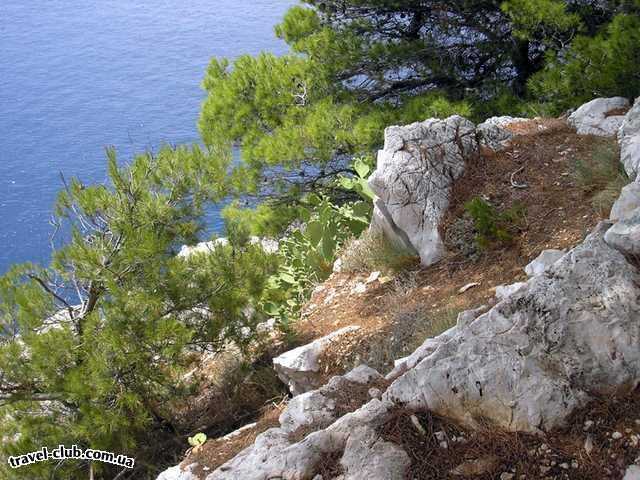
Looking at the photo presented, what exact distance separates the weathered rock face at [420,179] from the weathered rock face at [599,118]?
0.95 metres

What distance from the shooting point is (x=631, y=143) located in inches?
191

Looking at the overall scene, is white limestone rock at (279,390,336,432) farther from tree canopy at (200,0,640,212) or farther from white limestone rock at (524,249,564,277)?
tree canopy at (200,0,640,212)

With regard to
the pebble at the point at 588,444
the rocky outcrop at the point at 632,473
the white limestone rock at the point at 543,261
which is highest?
the white limestone rock at the point at 543,261

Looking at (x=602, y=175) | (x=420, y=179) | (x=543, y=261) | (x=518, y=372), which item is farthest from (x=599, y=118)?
(x=518, y=372)

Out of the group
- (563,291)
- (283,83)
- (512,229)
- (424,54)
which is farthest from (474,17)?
(563,291)

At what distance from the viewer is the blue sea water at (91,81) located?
14234 millimetres

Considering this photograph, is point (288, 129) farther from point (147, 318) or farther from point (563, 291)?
point (563, 291)

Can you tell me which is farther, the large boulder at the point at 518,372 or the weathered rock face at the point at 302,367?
the weathered rock face at the point at 302,367

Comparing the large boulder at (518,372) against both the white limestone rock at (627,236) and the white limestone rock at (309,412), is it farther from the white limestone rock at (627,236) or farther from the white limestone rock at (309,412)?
the white limestone rock at (309,412)

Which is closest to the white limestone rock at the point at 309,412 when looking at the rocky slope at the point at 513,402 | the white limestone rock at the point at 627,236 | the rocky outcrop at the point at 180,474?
the rocky slope at the point at 513,402

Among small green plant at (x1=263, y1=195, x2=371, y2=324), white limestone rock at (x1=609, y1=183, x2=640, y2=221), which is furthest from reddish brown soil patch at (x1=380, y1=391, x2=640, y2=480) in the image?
small green plant at (x1=263, y1=195, x2=371, y2=324)

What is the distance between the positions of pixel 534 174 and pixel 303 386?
229 centimetres

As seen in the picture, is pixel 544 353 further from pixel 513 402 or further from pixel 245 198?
pixel 245 198

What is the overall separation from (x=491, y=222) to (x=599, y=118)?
1673mm
